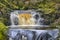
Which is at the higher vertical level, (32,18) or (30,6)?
(30,6)

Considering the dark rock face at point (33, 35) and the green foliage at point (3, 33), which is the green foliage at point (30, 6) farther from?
the dark rock face at point (33, 35)

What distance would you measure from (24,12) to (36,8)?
2.85ft

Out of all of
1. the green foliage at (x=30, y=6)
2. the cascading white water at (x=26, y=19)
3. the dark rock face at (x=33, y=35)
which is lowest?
the dark rock face at (x=33, y=35)

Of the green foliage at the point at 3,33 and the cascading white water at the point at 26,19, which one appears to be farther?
the cascading white water at the point at 26,19

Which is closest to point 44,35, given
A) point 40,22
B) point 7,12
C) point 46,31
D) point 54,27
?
point 46,31

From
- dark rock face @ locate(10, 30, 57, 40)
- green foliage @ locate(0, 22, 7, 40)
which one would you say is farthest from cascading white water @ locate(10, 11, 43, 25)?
dark rock face @ locate(10, 30, 57, 40)

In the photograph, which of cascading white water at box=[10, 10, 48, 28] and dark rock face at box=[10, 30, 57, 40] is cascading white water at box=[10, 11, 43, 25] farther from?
dark rock face at box=[10, 30, 57, 40]

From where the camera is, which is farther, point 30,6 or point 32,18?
point 30,6

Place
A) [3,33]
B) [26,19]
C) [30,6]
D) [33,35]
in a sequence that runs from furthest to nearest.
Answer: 1. [30,6]
2. [26,19]
3. [3,33]
4. [33,35]

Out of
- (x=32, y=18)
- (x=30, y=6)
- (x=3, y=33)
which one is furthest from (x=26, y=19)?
(x=3, y=33)

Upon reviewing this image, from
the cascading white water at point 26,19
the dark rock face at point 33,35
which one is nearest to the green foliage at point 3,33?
the dark rock face at point 33,35

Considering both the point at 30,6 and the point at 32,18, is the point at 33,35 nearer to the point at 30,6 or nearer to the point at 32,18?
the point at 32,18

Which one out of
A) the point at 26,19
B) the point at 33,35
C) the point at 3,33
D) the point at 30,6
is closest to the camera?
the point at 33,35

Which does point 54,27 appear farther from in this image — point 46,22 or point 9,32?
point 9,32
